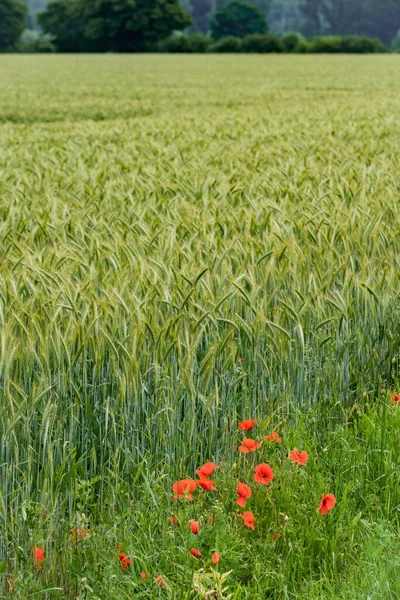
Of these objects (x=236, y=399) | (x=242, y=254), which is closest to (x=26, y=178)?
(x=242, y=254)

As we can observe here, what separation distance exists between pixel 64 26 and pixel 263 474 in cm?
7980

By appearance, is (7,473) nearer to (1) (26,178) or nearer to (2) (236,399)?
(2) (236,399)

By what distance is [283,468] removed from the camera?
97.7 inches

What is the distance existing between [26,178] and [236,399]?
3.14 meters

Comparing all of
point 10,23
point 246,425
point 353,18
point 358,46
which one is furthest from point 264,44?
point 353,18

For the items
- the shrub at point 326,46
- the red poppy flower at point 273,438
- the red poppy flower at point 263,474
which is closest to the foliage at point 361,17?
the shrub at point 326,46

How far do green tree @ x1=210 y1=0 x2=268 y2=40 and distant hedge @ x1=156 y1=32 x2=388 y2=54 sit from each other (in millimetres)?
28030

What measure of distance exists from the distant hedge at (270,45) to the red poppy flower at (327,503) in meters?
67.5

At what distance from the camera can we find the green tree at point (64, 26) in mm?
74812

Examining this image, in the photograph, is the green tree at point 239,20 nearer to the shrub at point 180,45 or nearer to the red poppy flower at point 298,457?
the shrub at point 180,45

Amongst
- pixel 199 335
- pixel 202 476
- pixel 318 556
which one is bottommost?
pixel 318 556

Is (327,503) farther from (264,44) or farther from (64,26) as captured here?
(64,26)

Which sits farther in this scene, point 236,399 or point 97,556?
point 236,399

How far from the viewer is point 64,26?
249 ft
